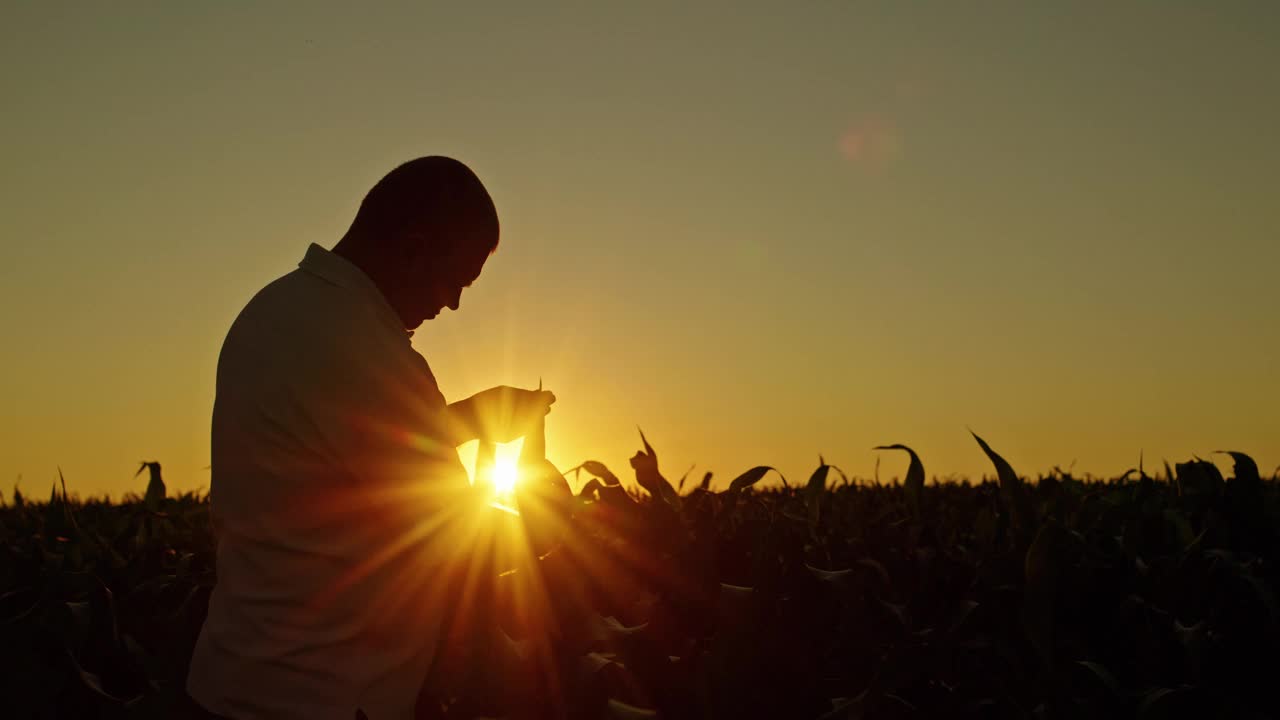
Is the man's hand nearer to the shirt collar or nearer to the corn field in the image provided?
the corn field

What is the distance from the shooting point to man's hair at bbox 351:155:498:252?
9.20ft

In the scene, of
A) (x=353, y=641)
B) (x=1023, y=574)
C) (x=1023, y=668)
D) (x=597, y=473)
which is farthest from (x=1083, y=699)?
(x=353, y=641)

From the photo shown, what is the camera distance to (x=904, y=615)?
2.59m

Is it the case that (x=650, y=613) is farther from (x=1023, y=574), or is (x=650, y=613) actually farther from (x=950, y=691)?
(x=1023, y=574)

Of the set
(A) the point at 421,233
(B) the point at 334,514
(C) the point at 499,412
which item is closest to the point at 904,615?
(C) the point at 499,412

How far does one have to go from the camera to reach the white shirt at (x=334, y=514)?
254cm

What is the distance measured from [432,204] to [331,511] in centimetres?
89

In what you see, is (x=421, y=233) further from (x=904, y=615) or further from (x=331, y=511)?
(x=904, y=615)

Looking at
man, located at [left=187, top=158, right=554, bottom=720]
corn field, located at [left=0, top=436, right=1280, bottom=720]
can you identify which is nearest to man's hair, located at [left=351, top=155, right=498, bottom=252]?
man, located at [left=187, top=158, right=554, bottom=720]

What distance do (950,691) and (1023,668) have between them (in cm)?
19

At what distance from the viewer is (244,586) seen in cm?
263

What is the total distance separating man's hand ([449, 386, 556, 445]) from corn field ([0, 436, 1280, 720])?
0.90ft

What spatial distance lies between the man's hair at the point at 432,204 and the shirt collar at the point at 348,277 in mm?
162

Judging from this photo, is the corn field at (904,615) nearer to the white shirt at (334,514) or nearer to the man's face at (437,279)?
the white shirt at (334,514)
